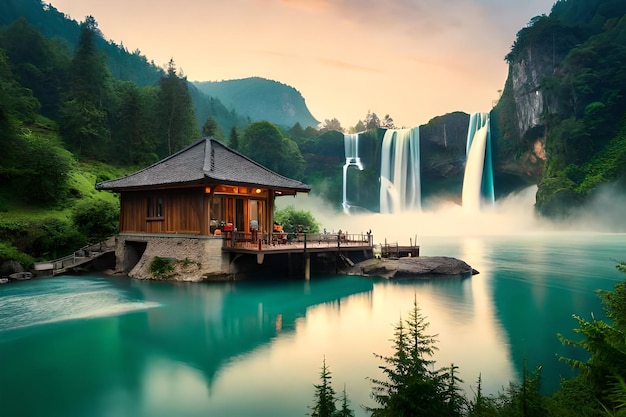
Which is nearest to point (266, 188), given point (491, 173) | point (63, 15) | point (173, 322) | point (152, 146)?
point (173, 322)

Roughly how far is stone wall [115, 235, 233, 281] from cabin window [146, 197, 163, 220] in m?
1.07

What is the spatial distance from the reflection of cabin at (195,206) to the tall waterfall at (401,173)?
41007 mm

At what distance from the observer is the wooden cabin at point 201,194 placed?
1962cm

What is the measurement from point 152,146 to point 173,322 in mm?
37112

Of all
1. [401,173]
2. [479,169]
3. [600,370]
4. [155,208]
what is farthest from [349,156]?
[600,370]

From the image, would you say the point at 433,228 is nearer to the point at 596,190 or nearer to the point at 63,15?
the point at 596,190

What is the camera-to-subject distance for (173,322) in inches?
512

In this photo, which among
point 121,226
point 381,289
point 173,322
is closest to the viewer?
point 173,322

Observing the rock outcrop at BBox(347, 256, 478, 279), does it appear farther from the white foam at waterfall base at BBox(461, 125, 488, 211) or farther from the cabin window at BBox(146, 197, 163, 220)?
the white foam at waterfall base at BBox(461, 125, 488, 211)

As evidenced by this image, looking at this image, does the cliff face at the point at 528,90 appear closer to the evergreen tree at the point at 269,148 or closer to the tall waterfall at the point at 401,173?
the tall waterfall at the point at 401,173

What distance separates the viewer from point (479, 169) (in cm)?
5891

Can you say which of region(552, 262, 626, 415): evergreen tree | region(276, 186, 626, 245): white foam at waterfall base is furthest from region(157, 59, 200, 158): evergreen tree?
region(552, 262, 626, 415): evergreen tree

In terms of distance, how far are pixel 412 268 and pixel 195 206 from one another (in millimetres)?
11597

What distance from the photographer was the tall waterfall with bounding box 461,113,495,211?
5875 centimetres
